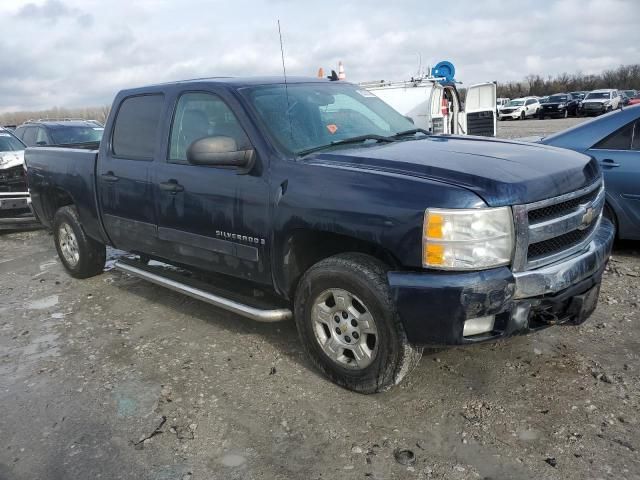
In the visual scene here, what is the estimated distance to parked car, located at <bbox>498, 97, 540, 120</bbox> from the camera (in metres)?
41.4

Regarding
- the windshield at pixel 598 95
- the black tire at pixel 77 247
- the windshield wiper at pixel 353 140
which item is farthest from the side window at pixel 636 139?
the windshield at pixel 598 95

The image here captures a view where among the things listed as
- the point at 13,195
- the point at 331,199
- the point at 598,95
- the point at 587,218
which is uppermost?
the point at 331,199

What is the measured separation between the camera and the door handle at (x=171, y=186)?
406cm

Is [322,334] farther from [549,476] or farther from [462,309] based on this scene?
[549,476]

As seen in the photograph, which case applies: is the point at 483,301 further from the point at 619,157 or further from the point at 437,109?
the point at 437,109

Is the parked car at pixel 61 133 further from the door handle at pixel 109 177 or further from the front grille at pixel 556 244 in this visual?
the front grille at pixel 556 244

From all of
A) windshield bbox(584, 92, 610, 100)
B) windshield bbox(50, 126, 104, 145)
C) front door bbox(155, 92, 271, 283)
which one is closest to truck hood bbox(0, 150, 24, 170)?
windshield bbox(50, 126, 104, 145)

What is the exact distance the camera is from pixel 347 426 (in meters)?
3.04

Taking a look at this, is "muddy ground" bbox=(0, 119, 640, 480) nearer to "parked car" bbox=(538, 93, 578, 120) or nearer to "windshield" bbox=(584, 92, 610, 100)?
"windshield" bbox=(584, 92, 610, 100)

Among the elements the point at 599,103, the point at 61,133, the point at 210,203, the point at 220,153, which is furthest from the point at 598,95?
the point at 220,153

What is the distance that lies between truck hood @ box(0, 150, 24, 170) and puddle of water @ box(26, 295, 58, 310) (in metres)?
4.60

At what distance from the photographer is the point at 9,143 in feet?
32.3

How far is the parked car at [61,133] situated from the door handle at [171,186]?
25.6ft

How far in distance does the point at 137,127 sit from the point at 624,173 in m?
4.52
